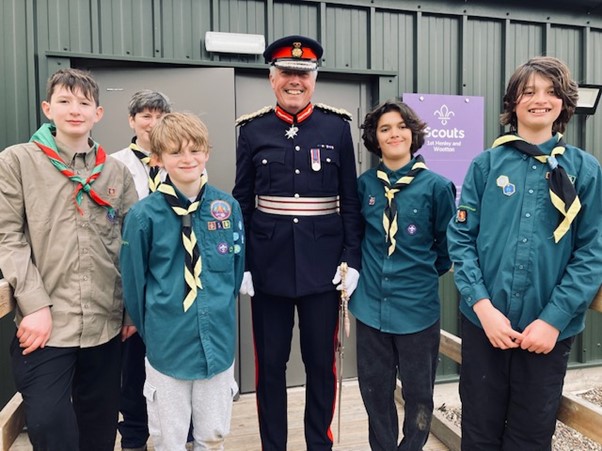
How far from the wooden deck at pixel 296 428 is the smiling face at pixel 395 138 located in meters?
1.66

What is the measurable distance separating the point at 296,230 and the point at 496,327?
2.98ft

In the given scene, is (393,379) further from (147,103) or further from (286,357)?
(147,103)

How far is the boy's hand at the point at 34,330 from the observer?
1.73 metres

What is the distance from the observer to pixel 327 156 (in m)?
2.26

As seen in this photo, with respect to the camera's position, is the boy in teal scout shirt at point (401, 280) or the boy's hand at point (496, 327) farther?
the boy in teal scout shirt at point (401, 280)

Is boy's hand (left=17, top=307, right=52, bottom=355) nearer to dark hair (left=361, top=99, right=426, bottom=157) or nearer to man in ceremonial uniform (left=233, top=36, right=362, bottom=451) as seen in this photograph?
man in ceremonial uniform (left=233, top=36, right=362, bottom=451)

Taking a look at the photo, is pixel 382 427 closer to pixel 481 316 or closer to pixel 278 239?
pixel 481 316

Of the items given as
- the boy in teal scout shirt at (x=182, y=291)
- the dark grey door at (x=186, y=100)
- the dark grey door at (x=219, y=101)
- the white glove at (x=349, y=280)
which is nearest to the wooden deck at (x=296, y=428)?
the dark grey door at (x=219, y=101)

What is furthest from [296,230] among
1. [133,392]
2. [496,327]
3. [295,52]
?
[133,392]

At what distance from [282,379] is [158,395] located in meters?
0.63

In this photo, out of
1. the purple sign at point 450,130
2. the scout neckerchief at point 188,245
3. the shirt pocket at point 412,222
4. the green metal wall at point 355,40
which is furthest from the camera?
the purple sign at point 450,130

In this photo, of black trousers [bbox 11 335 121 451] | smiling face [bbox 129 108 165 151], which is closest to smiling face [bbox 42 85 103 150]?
smiling face [bbox 129 108 165 151]

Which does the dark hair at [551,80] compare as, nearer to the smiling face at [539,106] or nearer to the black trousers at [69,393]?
the smiling face at [539,106]

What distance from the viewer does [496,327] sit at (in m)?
1.67
